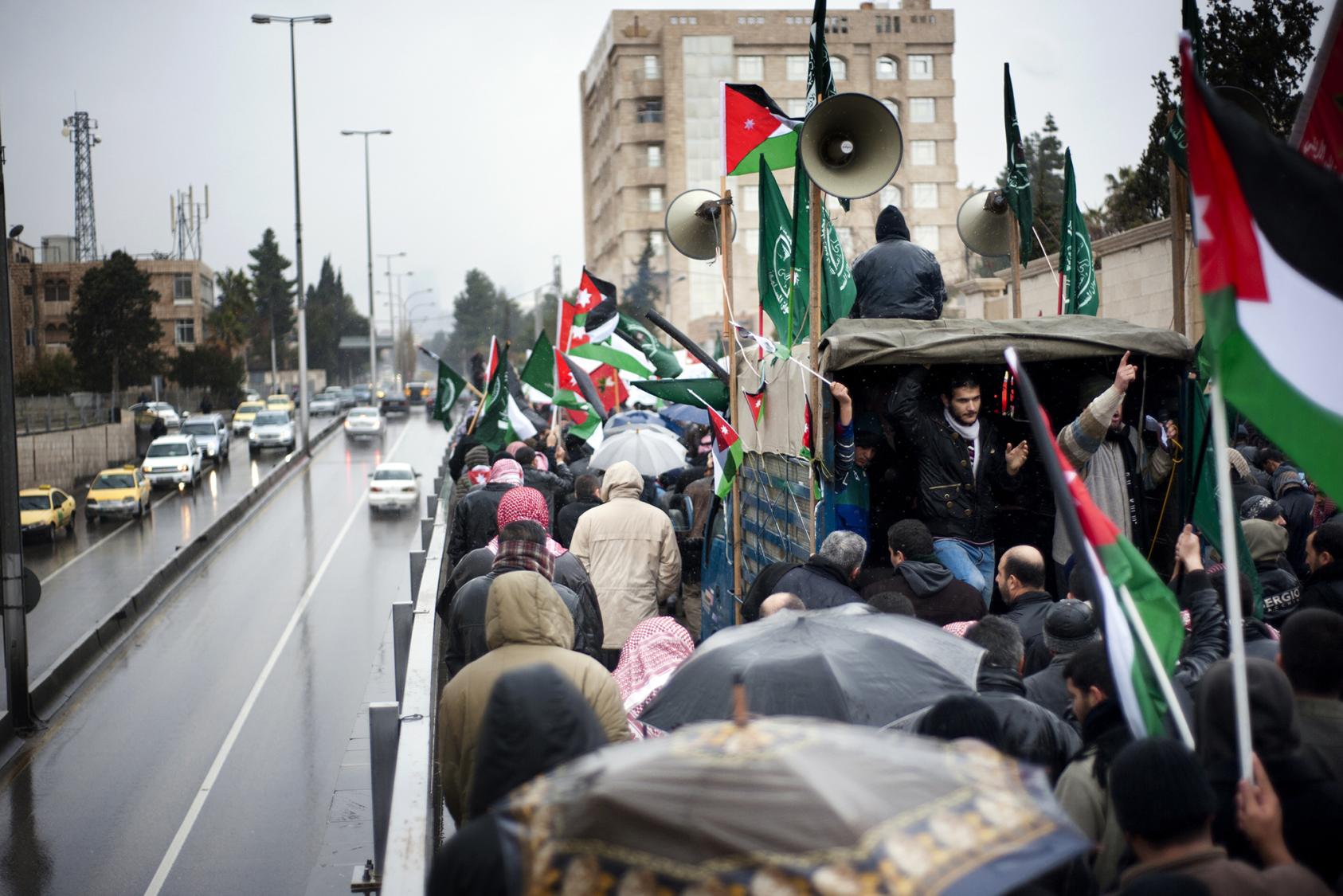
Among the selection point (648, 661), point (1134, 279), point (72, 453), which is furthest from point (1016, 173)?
point (72, 453)

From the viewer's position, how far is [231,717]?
14.5 m

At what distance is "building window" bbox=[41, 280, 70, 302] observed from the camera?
89.1 meters

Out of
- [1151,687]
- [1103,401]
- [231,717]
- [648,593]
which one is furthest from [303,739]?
[1151,687]

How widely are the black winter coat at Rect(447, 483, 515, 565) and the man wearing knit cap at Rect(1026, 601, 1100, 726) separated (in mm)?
5575

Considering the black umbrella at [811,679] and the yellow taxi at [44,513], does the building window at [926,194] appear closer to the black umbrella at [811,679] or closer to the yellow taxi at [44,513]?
the yellow taxi at [44,513]

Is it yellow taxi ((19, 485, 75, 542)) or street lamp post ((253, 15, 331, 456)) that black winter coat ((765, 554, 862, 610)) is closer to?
yellow taxi ((19, 485, 75, 542))

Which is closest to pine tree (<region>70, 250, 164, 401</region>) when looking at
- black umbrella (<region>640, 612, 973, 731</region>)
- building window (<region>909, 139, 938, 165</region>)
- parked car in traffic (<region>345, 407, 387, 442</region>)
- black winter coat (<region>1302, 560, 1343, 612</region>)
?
parked car in traffic (<region>345, 407, 387, 442</region>)

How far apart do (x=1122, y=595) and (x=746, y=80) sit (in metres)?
83.7

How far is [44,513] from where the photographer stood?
30.4 meters

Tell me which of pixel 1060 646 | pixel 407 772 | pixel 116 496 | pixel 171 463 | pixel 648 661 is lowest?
pixel 116 496

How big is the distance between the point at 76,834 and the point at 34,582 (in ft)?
14.9

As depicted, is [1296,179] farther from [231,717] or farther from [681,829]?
[231,717]

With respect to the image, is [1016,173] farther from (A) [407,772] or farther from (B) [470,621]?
(A) [407,772]

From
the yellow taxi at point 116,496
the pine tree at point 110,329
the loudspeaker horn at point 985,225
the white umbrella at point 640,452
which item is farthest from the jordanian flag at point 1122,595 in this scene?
the pine tree at point 110,329
